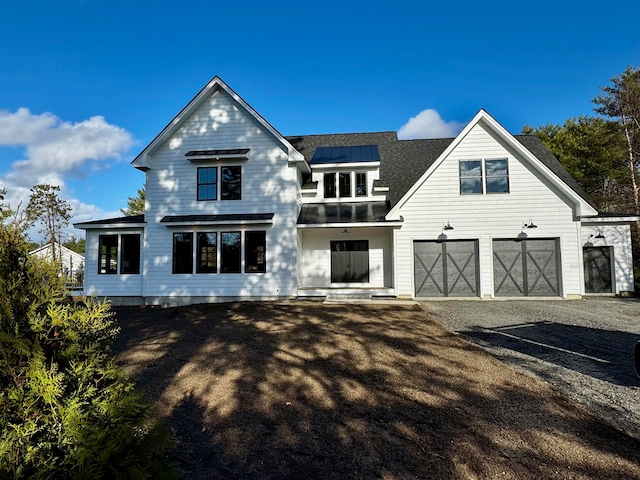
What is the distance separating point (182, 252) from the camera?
14.8 meters

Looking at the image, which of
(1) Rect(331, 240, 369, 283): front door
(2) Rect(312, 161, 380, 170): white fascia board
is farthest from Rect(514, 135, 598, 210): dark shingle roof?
(1) Rect(331, 240, 369, 283): front door

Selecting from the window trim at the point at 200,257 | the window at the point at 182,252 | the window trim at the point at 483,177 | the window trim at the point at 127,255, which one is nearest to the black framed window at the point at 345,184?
the window trim at the point at 483,177

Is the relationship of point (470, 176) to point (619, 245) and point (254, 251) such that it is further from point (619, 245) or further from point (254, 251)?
point (254, 251)

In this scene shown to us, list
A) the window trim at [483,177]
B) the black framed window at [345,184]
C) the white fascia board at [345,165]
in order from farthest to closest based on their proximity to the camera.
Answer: the black framed window at [345,184] < the white fascia board at [345,165] < the window trim at [483,177]

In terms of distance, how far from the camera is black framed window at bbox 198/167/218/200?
587 inches

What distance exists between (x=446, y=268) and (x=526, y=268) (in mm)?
3108

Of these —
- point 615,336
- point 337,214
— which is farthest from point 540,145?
point 615,336

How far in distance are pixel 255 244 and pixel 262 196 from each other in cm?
201

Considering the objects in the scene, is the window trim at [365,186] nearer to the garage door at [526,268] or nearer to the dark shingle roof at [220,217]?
the dark shingle roof at [220,217]

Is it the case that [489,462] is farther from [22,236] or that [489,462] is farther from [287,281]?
[287,281]

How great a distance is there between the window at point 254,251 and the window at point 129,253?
4.88 metres

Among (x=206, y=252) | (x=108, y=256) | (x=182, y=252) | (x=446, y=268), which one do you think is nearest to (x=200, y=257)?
(x=206, y=252)

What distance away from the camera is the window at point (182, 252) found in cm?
1466

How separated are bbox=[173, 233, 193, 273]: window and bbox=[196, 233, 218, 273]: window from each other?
0.35 m
